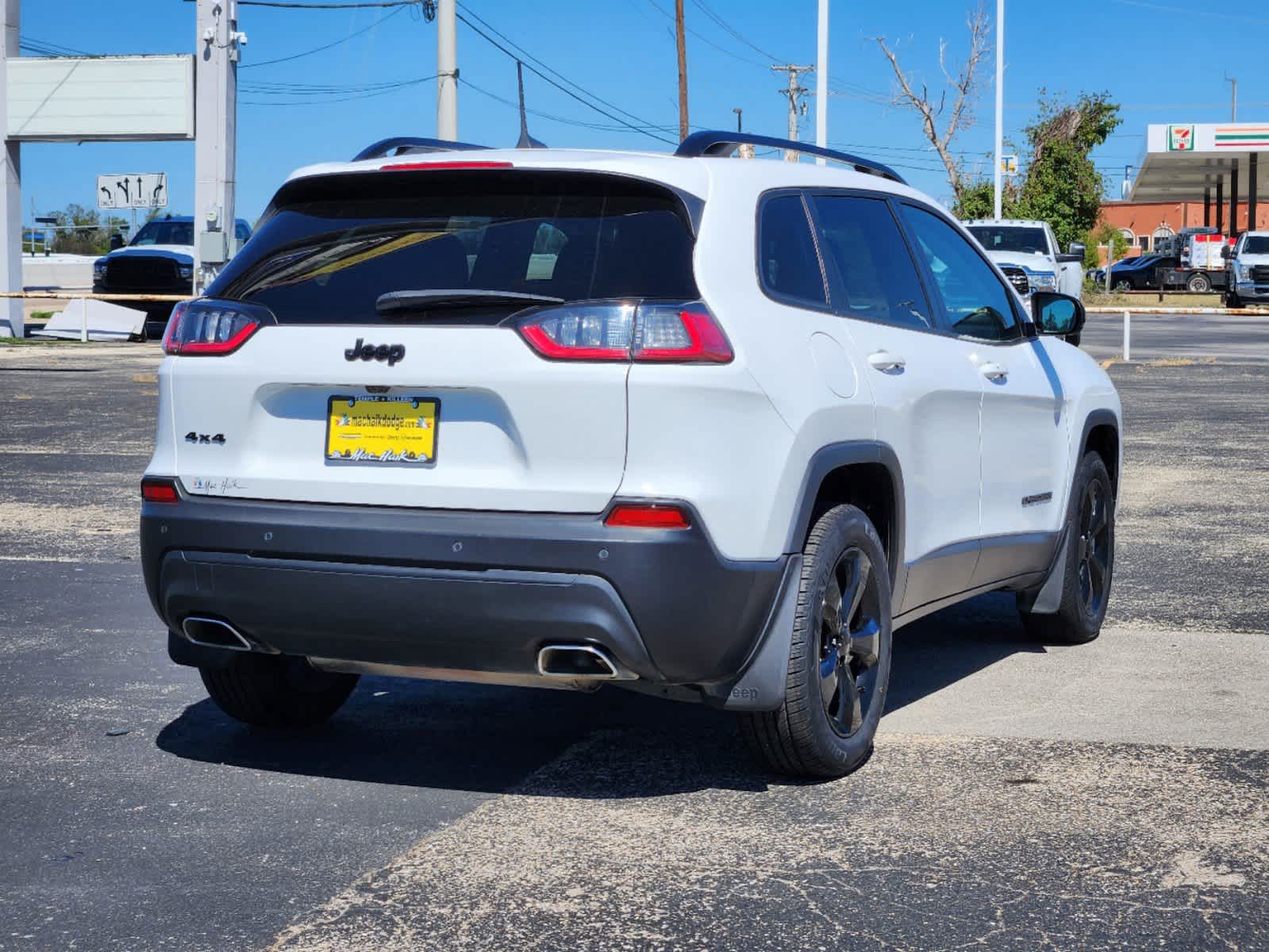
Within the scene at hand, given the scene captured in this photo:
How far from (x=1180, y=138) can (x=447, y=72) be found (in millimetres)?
46668

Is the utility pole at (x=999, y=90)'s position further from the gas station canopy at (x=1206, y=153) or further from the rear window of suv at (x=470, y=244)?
the rear window of suv at (x=470, y=244)

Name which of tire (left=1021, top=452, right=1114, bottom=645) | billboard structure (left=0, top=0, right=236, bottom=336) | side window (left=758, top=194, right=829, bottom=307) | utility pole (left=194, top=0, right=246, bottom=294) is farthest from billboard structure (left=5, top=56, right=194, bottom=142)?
side window (left=758, top=194, right=829, bottom=307)

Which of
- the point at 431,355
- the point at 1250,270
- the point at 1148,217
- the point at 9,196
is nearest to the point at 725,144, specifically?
the point at 431,355

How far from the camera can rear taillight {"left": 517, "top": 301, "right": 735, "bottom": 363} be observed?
176 inches

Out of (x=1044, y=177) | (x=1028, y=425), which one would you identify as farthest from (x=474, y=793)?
(x=1044, y=177)

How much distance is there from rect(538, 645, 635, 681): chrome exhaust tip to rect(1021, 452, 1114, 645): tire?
9.62 ft

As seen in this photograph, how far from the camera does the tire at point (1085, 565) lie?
6.98 m

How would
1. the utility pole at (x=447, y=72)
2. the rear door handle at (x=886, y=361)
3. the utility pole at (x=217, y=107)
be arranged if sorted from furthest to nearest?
the utility pole at (x=217, y=107) → the utility pole at (x=447, y=72) → the rear door handle at (x=886, y=361)

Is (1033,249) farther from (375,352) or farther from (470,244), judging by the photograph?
(375,352)

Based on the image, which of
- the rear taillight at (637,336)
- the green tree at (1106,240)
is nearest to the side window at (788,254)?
the rear taillight at (637,336)

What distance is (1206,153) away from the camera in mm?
66875

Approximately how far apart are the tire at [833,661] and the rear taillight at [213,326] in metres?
1.64

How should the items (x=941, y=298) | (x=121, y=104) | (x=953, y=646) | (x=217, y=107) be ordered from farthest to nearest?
(x=121, y=104)
(x=217, y=107)
(x=953, y=646)
(x=941, y=298)

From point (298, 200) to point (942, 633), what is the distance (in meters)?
3.60
